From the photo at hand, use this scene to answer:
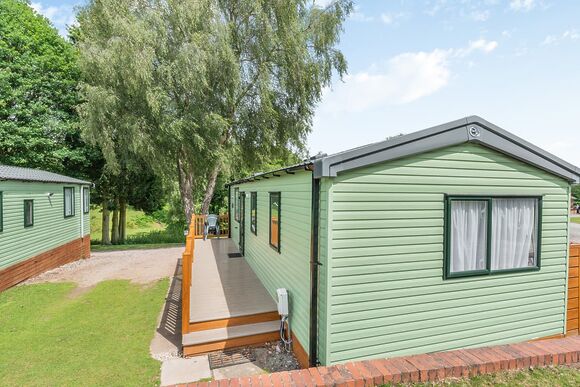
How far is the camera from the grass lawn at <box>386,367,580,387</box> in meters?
3.62

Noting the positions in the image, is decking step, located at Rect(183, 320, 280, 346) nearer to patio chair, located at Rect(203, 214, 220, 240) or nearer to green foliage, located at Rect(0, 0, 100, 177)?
patio chair, located at Rect(203, 214, 220, 240)

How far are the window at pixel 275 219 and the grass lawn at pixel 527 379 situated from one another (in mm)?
3375

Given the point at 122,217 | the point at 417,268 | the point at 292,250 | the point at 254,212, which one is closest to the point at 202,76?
the point at 254,212

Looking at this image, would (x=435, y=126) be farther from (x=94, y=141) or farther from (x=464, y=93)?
(x=94, y=141)

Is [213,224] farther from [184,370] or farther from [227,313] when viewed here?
[184,370]

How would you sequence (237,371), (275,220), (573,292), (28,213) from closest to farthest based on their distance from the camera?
(237,371) → (573,292) → (275,220) → (28,213)

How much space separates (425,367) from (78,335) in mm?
5663

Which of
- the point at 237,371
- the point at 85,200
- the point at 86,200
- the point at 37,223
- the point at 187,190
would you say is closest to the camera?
the point at 237,371

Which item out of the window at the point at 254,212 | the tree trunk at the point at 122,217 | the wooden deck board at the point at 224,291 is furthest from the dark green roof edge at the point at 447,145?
the tree trunk at the point at 122,217

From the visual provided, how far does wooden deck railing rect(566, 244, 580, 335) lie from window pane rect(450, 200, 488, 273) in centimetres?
199

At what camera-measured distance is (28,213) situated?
9.15 meters

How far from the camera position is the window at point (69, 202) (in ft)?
38.0

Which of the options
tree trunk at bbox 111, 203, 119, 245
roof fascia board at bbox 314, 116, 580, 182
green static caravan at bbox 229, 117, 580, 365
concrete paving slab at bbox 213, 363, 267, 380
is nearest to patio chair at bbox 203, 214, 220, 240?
tree trunk at bbox 111, 203, 119, 245

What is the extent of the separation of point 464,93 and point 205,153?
32.3 feet
